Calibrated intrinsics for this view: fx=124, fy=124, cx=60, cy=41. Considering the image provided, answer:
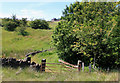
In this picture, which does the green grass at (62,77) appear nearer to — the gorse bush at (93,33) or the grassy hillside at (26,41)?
the gorse bush at (93,33)

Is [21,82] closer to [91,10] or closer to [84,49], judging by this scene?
[84,49]

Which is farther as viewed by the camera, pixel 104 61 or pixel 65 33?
pixel 65 33

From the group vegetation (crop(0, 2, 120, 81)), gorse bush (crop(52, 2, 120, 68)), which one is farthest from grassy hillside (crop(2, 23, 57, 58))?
gorse bush (crop(52, 2, 120, 68))

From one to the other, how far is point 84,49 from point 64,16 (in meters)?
6.42

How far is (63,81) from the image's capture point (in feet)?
22.6

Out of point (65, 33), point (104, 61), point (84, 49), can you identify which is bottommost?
point (104, 61)

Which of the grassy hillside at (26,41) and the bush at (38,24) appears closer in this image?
the grassy hillside at (26,41)

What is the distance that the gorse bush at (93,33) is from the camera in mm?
11734

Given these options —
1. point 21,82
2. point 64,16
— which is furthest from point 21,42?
point 21,82

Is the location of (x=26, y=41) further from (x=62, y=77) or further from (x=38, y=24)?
(x=62, y=77)

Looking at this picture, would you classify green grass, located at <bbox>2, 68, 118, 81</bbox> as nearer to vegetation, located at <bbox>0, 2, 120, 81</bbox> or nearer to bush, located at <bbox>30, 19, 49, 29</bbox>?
vegetation, located at <bbox>0, 2, 120, 81</bbox>

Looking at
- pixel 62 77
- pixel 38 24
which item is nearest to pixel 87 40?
pixel 62 77

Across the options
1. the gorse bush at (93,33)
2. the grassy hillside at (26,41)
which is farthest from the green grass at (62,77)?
the grassy hillside at (26,41)

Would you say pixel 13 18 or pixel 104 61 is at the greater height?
pixel 13 18
